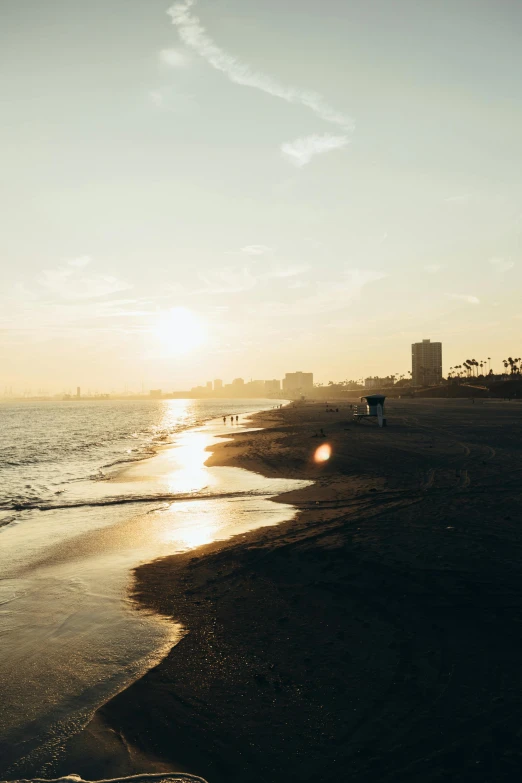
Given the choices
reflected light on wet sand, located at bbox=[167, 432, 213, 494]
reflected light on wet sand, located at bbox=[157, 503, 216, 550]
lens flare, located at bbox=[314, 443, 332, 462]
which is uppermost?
lens flare, located at bbox=[314, 443, 332, 462]

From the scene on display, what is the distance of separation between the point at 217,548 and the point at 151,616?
3.45 m

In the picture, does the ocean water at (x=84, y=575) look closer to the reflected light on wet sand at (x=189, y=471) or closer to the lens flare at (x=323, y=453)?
the reflected light on wet sand at (x=189, y=471)

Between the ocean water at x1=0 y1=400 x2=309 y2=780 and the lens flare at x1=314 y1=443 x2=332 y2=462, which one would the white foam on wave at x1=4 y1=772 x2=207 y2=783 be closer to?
the ocean water at x1=0 y1=400 x2=309 y2=780

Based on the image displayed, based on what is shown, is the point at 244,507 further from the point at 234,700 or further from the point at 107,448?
the point at 107,448

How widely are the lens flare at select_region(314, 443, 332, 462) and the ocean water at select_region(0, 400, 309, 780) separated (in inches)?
159

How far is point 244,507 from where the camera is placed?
15641mm

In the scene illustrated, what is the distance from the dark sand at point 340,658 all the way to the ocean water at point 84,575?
18.1 inches

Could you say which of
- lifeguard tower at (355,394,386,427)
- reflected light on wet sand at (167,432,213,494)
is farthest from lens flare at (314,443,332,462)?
lifeguard tower at (355,394,386,427)

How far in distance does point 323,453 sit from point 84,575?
60.0ft

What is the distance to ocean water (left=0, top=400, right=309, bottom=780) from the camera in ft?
17.1

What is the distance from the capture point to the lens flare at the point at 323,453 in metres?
24.7

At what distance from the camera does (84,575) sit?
977 cm

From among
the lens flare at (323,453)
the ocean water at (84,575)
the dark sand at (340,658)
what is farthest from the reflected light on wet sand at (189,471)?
the dark sand at (340,658)

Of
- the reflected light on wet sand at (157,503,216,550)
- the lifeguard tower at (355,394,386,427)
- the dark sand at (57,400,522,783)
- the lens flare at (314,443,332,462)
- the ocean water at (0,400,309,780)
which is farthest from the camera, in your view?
the lifeguard tower at (355,394,386,427)
